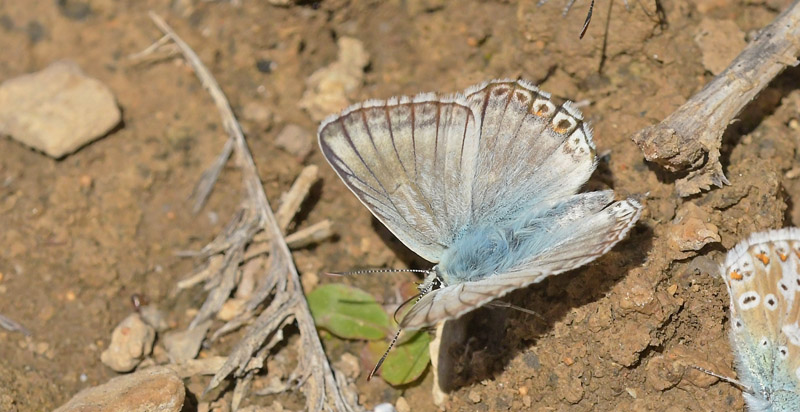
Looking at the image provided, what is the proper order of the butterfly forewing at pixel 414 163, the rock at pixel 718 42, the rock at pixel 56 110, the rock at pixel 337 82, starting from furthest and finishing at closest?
1. the rock at pixel 337 82
2. the rock at pixel 56 110
3. the rock at pixel 718 42
4. the butterfly forewing at pixel 414 163

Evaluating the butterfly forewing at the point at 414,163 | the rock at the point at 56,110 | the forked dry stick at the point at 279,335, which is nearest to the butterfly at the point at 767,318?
the butterfly forewing at the point at 414,163

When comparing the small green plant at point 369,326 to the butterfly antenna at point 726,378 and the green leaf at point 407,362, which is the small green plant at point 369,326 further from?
the butterfly antenna at point 726,378

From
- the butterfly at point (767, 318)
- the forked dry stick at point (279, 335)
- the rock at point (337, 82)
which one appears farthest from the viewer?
the rock at point (337, 82)

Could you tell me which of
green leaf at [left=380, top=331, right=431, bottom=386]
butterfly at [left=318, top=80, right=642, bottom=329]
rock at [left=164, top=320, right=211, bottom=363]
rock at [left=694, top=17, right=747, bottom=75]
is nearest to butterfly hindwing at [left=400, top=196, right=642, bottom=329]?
butterfly at [left=318, top=80, right=642, bottom=329]

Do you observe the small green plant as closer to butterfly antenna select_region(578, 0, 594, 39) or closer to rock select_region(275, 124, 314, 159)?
rock select_region(275, 124, 314, 159)

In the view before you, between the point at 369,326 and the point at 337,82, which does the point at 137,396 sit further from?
the point at 337,82

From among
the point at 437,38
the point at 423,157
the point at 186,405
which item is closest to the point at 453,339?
the point at 423,157

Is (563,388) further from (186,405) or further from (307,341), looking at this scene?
(186,405)

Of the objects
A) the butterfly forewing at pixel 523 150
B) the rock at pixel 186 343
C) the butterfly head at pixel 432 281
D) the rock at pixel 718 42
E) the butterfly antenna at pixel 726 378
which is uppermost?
the rock at pixel 718 42

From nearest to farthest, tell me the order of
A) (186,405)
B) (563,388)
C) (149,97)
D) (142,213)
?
(563,388)
(186,405)
(142,213)
(149,97)
